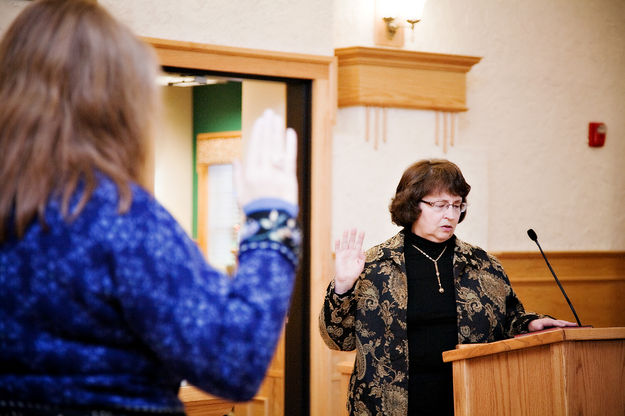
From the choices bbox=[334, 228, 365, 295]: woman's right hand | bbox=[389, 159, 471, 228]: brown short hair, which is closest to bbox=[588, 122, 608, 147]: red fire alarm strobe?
bbox=[389, 159, 471, 228]: brown short hair

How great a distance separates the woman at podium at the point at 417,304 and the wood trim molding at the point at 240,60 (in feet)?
4.74

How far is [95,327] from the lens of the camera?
3.11 feet

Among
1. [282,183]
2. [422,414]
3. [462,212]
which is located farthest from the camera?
[462,212]

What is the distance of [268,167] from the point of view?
1.06m

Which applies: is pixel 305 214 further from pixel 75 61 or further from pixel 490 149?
pixel 75 61

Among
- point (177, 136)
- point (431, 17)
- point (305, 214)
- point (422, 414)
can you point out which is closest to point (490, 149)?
point (431, 17)

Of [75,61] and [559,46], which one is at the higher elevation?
[559,46]

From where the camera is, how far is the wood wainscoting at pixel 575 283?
536cm

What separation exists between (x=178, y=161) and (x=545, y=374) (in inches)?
260

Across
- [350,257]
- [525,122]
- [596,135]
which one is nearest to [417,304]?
[350,257]

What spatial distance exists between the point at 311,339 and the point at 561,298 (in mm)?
1945

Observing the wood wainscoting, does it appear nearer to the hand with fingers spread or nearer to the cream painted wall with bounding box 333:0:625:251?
the cream painted wall with bounding box 333:0:625:251

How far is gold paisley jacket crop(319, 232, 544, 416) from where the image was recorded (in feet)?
9.53

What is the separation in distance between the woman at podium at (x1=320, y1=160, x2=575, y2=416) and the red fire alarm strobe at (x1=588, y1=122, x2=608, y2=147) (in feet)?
9.33
